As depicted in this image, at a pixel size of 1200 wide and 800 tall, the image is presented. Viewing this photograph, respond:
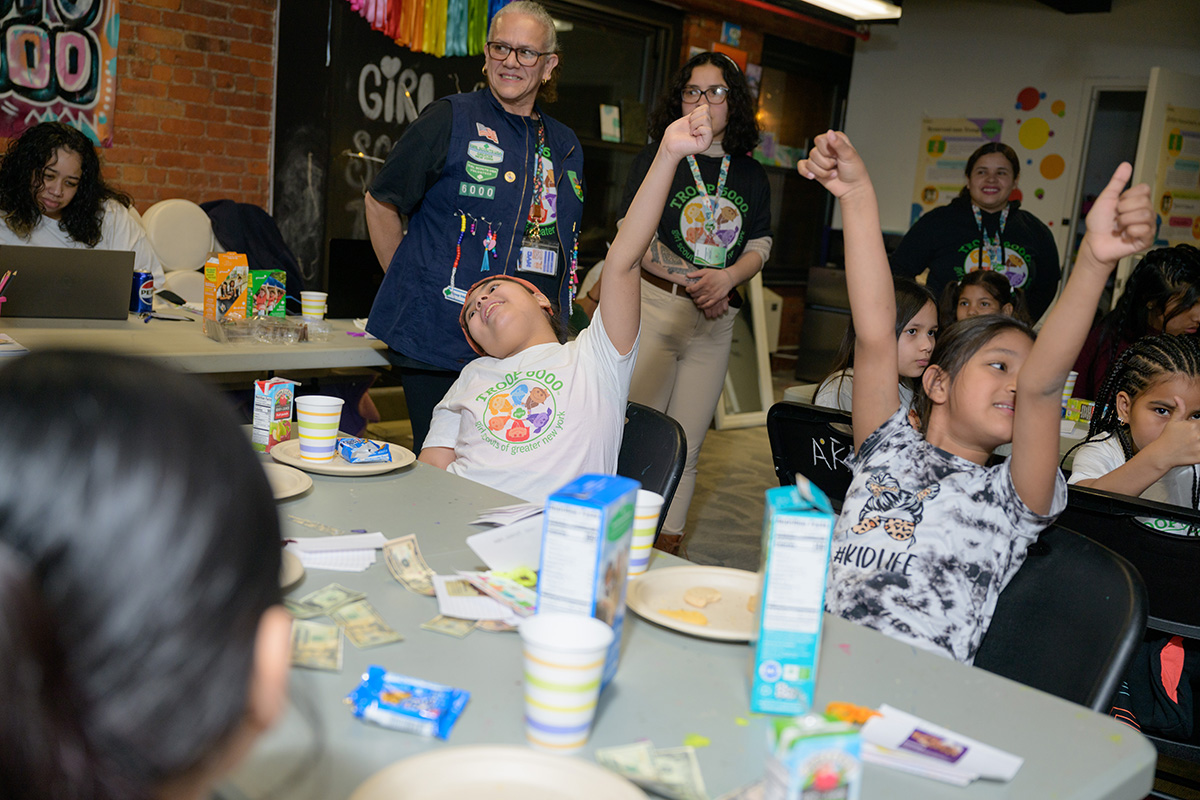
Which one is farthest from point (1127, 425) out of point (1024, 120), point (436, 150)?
point (1024, 120)

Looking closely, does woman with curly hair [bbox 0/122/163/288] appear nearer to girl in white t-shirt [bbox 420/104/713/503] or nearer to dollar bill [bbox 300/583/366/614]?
girl in white t-shirt [bbox 420/104/713/503]

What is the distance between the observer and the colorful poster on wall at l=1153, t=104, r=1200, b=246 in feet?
20.3

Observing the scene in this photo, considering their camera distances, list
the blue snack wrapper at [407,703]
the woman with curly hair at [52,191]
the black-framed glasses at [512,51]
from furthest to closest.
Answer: the woman with curly hair at [52,191] < the black-framed glasses at [512,51] < the blue snack wrapper at [407,703]

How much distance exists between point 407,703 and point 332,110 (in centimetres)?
454

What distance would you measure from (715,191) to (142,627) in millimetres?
3139

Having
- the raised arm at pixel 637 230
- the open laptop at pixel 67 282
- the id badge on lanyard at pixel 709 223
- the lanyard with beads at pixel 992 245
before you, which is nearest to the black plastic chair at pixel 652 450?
the raised arm at pixel 637 230

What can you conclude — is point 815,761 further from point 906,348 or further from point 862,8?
point 862,8

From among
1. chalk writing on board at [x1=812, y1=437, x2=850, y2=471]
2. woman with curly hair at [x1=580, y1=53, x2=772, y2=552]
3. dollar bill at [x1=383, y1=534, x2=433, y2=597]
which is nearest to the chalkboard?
woman with curly hair at [x1=580, y1=53, x2=772, y2=552]

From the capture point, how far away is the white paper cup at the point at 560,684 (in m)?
0.88

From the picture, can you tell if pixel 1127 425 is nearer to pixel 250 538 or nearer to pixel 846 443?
pixel 846 443

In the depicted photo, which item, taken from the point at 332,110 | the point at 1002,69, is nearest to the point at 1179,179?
the point at 1002,69

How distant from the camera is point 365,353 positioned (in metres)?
2.94

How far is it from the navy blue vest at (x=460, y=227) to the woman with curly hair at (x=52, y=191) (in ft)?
4.85

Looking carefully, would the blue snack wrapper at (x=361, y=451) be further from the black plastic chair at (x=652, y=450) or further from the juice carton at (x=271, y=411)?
the black plastic chair at (x=652, y=450)
